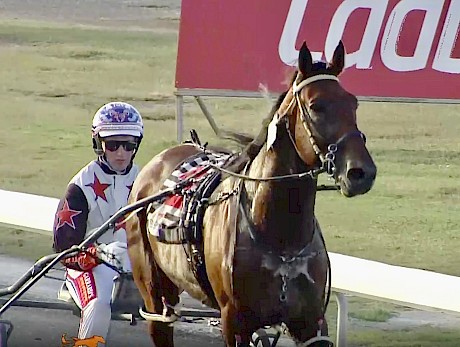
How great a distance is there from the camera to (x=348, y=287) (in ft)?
21.5

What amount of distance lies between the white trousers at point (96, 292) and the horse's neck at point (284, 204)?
3.95 ft

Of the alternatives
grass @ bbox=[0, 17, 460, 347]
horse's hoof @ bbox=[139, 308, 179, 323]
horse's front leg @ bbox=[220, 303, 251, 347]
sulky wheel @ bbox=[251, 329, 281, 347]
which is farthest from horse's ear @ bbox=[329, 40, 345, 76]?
horse's hoof @ bbox=[139, 308, 179, 323]

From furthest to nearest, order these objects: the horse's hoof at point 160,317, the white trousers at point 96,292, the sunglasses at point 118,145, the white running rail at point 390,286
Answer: the white running rail at point 390,286
the sunglasses at point 118,145
the horse's hoof at point 160,317
the white trousers at point 96,292

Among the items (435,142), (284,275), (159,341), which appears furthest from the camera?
(435,142)

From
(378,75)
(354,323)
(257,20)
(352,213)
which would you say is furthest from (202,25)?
(352,213)

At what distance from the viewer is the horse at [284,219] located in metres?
4.49

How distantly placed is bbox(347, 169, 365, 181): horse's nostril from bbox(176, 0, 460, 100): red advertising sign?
356 centimetres

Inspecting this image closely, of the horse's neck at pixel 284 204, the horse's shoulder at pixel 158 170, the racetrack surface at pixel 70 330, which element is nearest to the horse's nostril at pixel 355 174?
the horse's neck at pixel 284 204

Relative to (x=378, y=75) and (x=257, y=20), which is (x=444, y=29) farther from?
(x=257, y=20)

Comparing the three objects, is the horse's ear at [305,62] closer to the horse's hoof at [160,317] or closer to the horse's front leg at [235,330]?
the horse's front leg at [235,330]

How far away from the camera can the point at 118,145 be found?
5934 millimetres

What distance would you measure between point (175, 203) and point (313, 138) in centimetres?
114

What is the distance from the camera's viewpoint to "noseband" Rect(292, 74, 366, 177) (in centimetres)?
436

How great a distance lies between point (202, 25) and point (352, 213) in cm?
325
